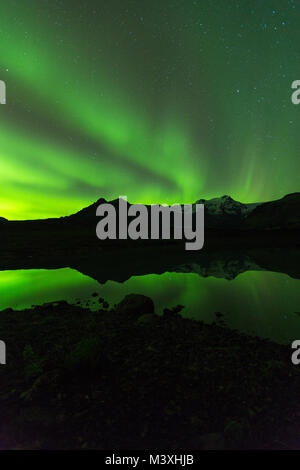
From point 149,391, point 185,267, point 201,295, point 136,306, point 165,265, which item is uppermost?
point 165,265

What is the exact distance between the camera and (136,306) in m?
12.7

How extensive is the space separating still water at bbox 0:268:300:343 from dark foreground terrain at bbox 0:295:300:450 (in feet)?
7.32

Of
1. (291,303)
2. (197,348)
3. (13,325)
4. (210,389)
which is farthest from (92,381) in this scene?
(291,303)

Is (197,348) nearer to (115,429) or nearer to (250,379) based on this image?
(250,379)

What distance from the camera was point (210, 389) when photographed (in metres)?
6.16

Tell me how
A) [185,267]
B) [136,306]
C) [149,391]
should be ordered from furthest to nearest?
[185,267] < [136,306] < [149,391]

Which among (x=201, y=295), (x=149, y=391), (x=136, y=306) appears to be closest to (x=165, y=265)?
(x=201, y=295)

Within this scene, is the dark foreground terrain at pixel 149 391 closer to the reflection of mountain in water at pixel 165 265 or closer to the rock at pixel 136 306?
the rock at pixel 136 306

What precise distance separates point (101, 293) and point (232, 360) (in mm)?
12370

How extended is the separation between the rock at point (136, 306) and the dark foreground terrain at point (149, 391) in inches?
91.5

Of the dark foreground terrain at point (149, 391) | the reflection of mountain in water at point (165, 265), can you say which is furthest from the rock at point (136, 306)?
the reflection of mountain in water at point (165, 265)

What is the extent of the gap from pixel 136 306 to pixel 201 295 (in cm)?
634

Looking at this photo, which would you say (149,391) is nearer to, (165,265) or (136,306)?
(136,306)
